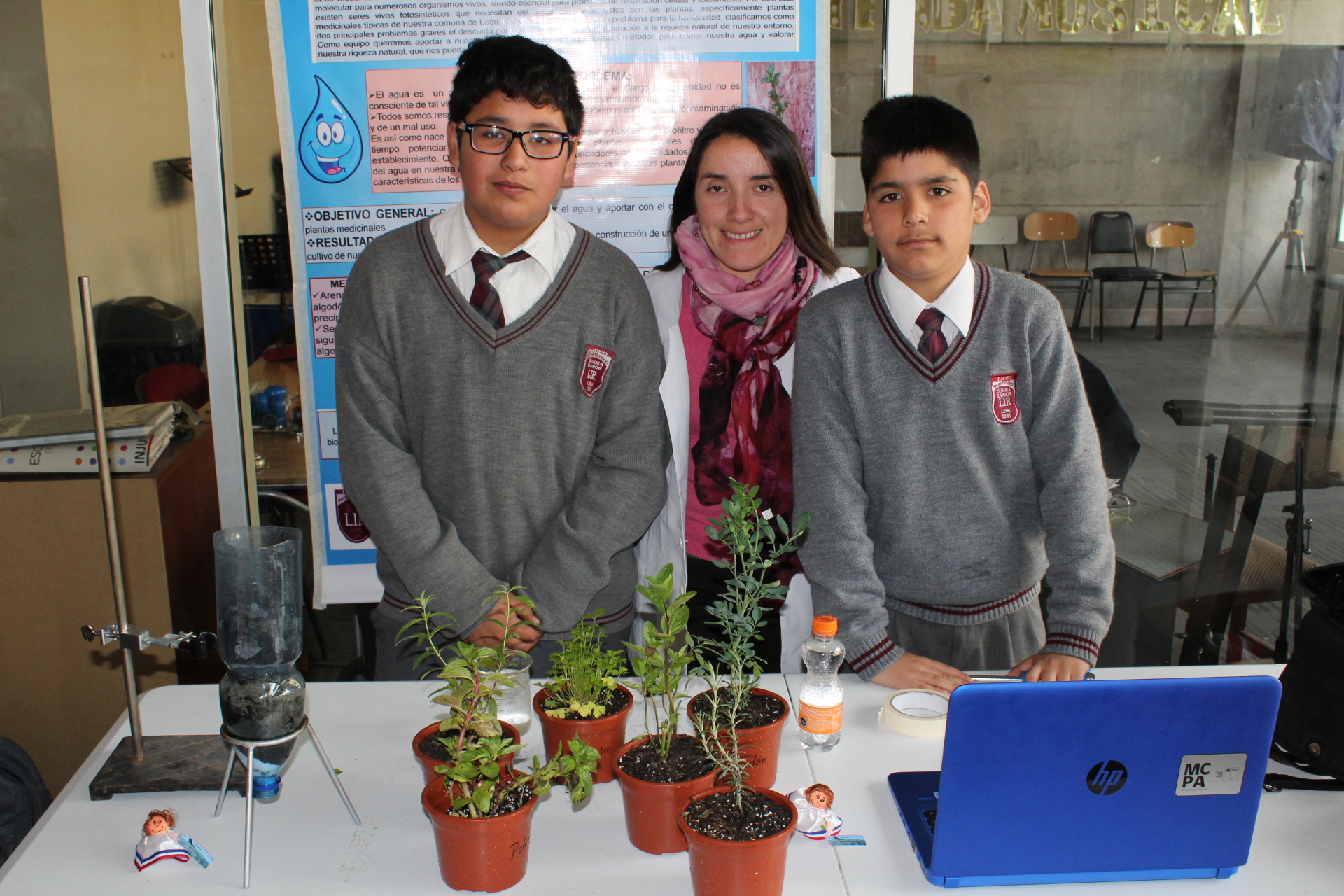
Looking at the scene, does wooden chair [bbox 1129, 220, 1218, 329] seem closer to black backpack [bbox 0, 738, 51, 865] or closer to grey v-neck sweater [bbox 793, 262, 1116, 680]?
grey v-neck sweater [bbox 793, 262, 1116, 680]

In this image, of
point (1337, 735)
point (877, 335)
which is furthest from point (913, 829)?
point (877, 335)

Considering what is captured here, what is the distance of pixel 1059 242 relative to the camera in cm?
264

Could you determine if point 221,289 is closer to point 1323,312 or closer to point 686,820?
point 686,820

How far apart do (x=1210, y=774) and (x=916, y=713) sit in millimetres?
438

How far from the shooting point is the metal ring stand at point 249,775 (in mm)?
1067

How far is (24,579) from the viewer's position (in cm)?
246

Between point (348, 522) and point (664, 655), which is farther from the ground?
point (664, 655)

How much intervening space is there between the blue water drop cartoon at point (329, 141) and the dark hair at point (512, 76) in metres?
0.64

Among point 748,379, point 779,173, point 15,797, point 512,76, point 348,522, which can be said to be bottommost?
point 15,797

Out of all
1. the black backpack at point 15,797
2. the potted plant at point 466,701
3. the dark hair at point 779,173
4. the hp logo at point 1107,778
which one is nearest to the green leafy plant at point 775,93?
the dark hair at point 779,173

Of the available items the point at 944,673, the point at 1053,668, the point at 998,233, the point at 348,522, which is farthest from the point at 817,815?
the point at 998,233

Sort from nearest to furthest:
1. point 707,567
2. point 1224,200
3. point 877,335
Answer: point 877,335 → point 707,567 → point 1224,200

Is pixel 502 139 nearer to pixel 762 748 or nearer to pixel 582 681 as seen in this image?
pixel 582 681

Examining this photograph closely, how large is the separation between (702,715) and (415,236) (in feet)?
3.60
